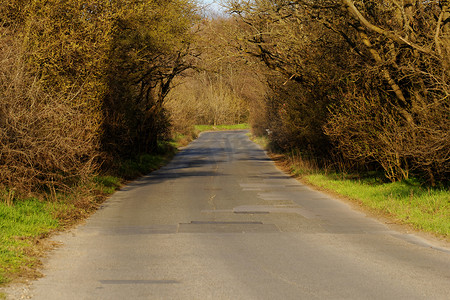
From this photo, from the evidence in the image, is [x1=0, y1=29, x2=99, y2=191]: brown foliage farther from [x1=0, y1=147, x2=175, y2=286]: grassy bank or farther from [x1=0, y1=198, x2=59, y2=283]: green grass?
[x1=0, y1=198, x2=59, y2=283]: green grass

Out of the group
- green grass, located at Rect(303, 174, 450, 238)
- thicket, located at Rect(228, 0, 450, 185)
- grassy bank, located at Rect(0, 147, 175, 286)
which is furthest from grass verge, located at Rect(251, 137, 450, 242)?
grassy bank, located at Rect(0, 147, 175, 286)

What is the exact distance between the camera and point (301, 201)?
51.9 ft

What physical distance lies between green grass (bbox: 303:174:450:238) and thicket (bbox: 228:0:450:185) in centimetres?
61

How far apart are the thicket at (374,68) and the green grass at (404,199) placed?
610mm

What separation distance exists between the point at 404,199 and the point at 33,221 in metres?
8.47

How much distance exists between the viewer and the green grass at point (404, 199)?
11462 mm

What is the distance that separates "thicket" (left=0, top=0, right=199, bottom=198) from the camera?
12188 millimetres

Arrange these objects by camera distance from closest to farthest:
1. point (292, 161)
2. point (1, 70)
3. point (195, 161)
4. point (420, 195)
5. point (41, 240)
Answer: point (41, 240) < point (1, 70) < point (420, 195) < point (292, 161) < point (195, 161)

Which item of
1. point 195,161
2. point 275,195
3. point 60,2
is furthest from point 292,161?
point 60,2

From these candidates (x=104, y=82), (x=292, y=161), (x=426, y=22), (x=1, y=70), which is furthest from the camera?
(x=292, y=161)

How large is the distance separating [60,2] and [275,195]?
7.97m

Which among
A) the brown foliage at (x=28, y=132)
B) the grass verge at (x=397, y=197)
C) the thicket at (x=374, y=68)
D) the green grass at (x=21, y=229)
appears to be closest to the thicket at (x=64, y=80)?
the brown foliage at (x=28, y=132)

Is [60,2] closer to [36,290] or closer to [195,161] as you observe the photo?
[36,290]

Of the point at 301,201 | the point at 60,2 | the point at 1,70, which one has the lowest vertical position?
the point at 301,201
